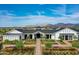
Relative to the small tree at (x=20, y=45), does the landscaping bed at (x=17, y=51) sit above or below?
below

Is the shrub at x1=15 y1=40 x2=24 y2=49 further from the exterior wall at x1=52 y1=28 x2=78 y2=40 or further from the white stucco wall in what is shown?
the exterior wall at x1=52 y1=28 x2=78 y2=40

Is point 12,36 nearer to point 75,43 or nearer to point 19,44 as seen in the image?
point 19,44

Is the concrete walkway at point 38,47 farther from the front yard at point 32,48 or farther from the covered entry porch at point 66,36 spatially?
the covered entry porch at point 66,36

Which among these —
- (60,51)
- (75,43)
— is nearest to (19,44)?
(60,51)

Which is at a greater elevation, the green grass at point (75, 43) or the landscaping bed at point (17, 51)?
the green grass at point (75, 43)

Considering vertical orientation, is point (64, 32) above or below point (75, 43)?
above

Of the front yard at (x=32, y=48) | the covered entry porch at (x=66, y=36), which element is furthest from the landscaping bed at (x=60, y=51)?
the covered entry porch at (x=66, y=36)

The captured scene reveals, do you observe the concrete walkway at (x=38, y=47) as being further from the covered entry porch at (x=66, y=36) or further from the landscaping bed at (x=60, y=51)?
the covered entry porch at (x=66, y=36)

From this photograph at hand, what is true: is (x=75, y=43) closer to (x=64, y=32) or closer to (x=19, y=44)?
(x=64, y=32)

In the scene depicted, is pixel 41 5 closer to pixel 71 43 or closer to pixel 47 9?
pixel 47 9

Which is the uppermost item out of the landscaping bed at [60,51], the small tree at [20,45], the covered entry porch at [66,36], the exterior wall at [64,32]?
the exterior wall at [64,32]

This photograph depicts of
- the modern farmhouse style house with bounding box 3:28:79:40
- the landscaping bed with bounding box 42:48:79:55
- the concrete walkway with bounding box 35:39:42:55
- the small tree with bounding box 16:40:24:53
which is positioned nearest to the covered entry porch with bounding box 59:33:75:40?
the modern farmhouse style house with bounding box 3:28:79:40

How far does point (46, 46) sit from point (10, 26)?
471 millimetres

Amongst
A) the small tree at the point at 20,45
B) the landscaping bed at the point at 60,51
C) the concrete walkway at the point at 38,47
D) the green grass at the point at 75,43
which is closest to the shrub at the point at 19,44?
the small tree at the point at 20,45
